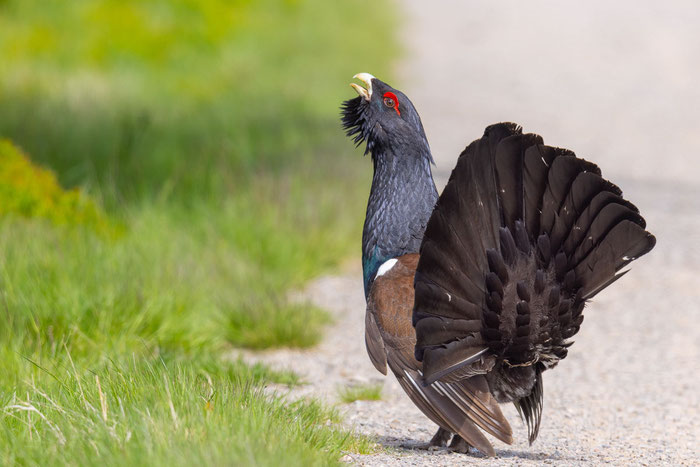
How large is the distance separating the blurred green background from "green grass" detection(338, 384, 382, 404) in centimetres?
44

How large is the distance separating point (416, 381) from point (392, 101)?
134 centimetres

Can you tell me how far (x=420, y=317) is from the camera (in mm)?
3621

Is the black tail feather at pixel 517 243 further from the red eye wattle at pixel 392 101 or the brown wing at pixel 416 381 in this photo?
the red eye wattle at pixel 392 101

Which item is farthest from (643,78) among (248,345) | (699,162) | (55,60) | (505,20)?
(248,345)

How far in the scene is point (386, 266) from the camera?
13.4 feet

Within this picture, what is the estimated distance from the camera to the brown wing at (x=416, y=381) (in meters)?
3.59

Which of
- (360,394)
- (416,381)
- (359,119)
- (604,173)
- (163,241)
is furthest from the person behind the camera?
(604,173)

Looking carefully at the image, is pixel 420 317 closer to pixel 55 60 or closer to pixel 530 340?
pixel 530 340

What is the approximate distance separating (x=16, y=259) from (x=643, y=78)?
12.8m

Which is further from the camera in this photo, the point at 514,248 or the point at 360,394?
the point at 360,394

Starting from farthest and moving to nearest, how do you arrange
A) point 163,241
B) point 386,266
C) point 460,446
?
point 163,241, point 386,266, point 460,446

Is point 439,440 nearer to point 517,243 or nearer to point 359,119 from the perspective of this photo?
point 517,243

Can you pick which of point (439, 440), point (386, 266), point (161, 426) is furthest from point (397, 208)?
point (161, 426)

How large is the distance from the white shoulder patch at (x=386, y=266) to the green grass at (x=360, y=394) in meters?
1.04
